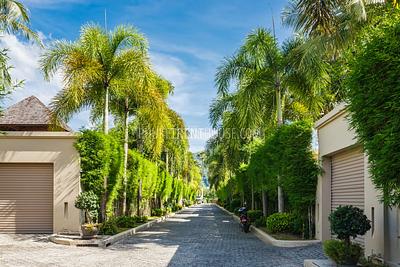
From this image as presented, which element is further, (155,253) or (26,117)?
(26,117)

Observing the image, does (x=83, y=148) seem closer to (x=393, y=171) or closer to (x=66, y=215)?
(x=66, y=215)

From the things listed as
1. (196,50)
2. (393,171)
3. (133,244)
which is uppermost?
(196,50)

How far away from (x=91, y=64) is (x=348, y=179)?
10.7m

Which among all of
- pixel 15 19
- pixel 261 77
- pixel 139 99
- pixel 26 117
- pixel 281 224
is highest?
pixel 15 19

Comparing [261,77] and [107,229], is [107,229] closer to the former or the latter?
[107,229]

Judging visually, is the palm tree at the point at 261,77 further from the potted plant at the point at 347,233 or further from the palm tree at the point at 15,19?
the potted plant at the point at 347,233

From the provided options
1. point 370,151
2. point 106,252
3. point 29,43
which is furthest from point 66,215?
point 370,151

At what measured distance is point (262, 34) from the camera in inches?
810

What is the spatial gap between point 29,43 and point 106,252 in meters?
8.25

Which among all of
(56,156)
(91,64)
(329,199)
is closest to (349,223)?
(329,199)

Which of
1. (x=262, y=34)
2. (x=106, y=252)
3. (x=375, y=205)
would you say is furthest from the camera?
(x=262, y=34)

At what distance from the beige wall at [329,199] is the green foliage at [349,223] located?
53 centimetres

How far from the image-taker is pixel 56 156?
1894cm

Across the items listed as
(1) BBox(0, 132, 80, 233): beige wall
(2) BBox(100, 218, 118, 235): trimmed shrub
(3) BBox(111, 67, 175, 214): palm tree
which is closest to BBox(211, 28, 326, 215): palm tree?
(3) BBox(111, 67, 175, 214): palm tree
